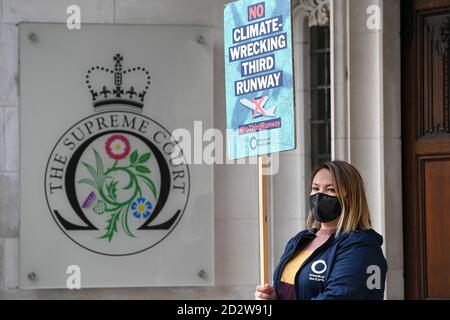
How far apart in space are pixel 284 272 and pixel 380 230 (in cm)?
359

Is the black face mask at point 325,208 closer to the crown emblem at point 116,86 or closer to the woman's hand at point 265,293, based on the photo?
the woman's hand at point 265,293

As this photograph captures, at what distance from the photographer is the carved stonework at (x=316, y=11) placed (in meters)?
10.4

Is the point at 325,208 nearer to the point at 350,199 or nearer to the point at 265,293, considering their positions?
the point at 350,199

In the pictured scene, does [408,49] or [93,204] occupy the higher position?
[408,49]

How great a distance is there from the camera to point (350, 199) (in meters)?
6.30

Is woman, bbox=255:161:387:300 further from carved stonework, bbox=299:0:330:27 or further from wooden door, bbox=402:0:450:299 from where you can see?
carved stonework, bbox=299:0:330:27

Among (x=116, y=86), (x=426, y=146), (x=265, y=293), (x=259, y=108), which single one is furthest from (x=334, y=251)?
(x=116, y=86)

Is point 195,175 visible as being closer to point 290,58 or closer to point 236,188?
point 236,188

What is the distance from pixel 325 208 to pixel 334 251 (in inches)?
11.1

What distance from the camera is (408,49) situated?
1016 centimetres

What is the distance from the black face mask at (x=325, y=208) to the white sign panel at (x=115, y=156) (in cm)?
420

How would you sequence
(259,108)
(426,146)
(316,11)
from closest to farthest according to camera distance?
(259,108) → (426,146) → (316,11)

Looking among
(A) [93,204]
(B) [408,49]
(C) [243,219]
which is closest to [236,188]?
(C) [243,219]

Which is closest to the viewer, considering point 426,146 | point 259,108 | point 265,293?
point 265,293
